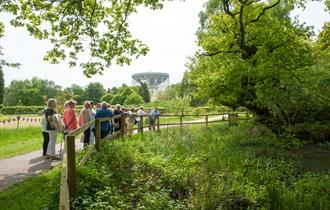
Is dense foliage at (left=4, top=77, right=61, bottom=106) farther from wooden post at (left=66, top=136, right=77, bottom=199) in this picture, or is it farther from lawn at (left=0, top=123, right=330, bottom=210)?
wooden post at (left=66, top=136, right=77, bottom=199)

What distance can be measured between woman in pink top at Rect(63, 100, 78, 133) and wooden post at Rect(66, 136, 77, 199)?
5.98m

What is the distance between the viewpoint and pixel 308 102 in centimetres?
1662

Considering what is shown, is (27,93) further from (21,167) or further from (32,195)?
(32,195)

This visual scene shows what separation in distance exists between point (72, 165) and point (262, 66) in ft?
38.5

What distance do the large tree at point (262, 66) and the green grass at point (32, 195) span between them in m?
10.9

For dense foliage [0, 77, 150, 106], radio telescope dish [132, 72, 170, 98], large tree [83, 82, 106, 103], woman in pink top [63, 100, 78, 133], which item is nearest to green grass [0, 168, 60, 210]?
woman in pink top [63, 100, 78, 133]

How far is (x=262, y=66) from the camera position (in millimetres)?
15305

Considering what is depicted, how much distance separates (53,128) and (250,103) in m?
10.2

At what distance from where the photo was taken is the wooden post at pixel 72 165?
489 cm

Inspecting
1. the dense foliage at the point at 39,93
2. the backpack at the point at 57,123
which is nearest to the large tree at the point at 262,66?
the backpack at the point at 57,123

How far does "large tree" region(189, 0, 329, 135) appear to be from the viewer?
15.9 metres

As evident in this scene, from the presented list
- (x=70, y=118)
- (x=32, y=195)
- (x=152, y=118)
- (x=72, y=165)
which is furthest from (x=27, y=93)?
(x=72, y=165)

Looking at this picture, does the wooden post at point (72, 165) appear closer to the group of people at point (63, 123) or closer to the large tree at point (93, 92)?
the group of people at point (63, 123)

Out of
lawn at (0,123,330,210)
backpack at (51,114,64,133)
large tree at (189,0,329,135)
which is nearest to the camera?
lawn at (0,123,330,210)
